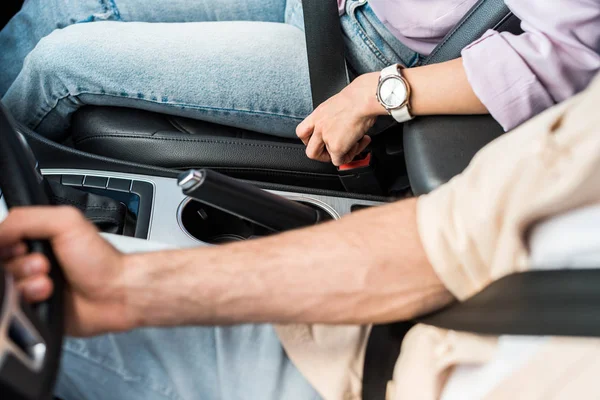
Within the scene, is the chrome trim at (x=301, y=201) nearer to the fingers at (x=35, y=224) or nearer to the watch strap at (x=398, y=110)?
the watch strap at (x=398, y=110)

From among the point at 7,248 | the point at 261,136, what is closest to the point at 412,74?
the point at 261,136

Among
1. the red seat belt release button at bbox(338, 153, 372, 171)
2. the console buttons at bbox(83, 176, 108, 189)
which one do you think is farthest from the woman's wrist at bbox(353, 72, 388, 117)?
the console buttons at bbox(83, 176, 108, 189)

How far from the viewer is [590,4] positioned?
2.19 feet

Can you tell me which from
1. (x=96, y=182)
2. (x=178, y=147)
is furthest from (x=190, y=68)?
(x=96, y=182)

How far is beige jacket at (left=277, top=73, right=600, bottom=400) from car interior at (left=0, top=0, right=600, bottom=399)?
0.20 metres

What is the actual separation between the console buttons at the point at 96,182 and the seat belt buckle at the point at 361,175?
39cm

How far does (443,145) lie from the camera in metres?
0.76

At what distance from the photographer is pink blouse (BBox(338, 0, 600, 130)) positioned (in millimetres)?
689

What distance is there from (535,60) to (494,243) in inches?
12.5

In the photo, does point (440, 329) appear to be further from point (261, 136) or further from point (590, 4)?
point (261, 136)

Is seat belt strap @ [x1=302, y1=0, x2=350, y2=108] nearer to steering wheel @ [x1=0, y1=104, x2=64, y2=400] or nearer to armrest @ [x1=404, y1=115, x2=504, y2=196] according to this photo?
armrest @ [x1=404, y1=115, x2=504, y2=196]

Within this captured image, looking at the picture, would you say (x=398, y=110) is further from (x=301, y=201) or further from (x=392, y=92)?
(x=301, y=201)

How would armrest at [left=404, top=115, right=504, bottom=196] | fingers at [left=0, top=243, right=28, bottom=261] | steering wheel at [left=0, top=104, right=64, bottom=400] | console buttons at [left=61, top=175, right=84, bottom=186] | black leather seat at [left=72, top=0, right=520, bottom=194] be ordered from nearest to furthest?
steering wheel at [left=0, top=104, right=64, bottom=400] → fingers at [left=0, top=243, right=28, bottom=261] → armrest at [left=404, top=115, right=504, bottom=196] → black leather seat at [left=72, top=0, right=520, bottom=194] → console buttons at [left=61, top=175, right=84, bottom=186]

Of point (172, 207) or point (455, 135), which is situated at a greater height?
point (455, 135)
